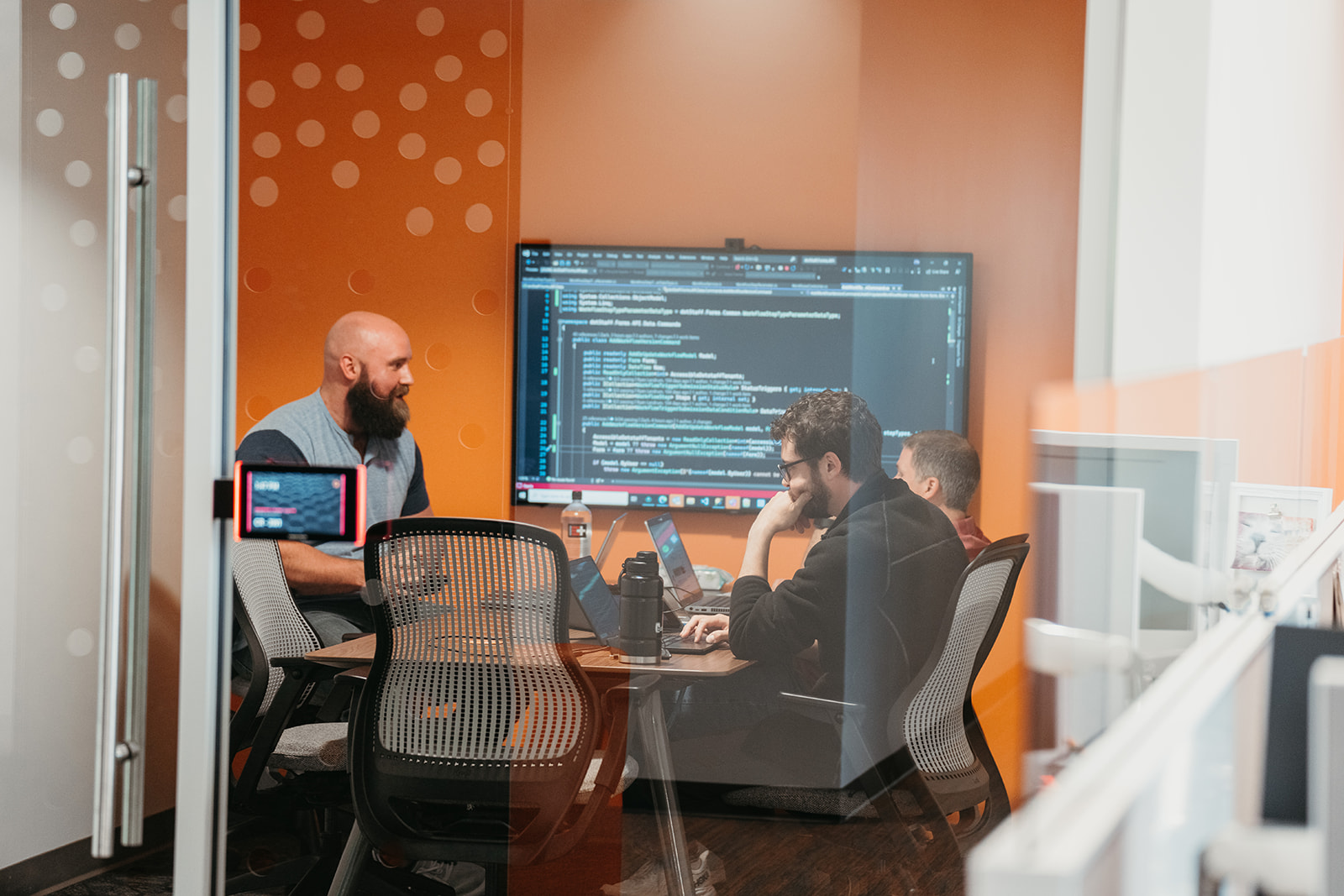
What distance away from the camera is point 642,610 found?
157 centimetres

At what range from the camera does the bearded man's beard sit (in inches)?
59.9

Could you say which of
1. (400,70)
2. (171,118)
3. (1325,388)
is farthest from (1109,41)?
(1325,388)

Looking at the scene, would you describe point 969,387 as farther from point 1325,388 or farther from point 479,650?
point 1325,388

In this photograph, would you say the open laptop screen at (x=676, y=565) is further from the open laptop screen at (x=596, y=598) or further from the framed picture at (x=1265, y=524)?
the framed picture at (x=1265, y=524)

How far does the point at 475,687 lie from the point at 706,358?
0.65 meters

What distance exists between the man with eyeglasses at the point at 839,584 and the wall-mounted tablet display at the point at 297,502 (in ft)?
1.84

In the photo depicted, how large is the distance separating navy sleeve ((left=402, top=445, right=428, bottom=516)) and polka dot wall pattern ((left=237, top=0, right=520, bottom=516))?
0.05 feet

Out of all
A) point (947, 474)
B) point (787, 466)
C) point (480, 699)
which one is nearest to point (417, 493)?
point (480, 699)

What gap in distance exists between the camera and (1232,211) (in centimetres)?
108

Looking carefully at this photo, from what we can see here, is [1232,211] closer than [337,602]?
Yes

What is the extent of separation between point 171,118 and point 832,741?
1.41m

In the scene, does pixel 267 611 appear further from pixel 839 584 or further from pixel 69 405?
pixel 839 584

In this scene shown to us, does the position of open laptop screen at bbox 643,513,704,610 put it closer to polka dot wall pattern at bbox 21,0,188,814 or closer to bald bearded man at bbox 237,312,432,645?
bald bearded man at bbox 237,312,432,645

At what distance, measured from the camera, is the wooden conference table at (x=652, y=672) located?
156 centimetres
